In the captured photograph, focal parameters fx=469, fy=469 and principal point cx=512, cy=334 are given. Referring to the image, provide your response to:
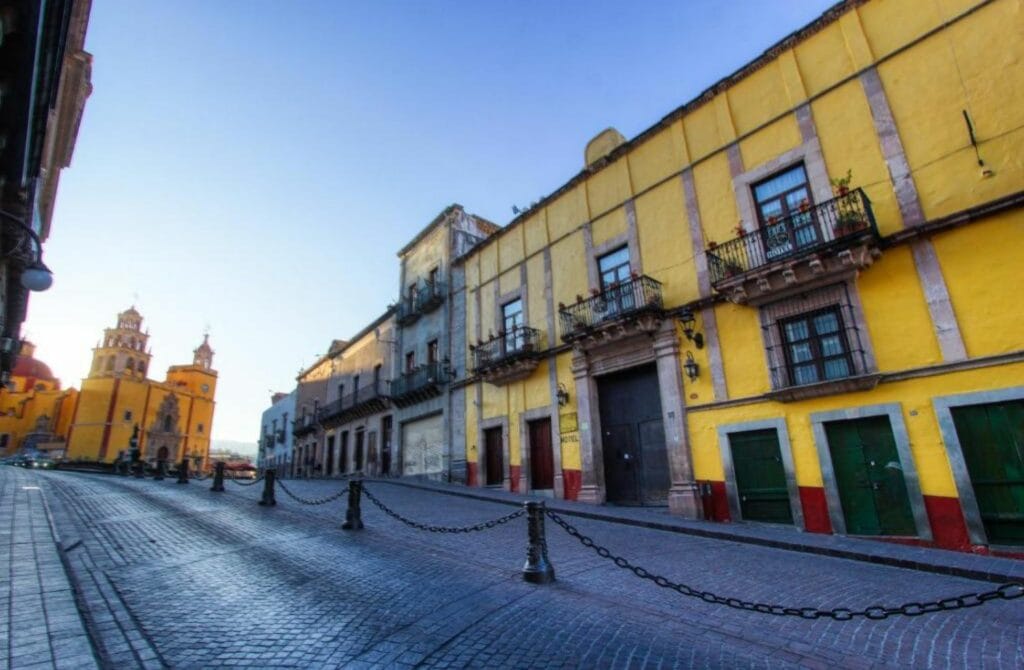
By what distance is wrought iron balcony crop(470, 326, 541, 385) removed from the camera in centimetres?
1525

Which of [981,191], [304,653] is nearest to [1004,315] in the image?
[981,191]

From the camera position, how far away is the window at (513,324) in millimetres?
15938

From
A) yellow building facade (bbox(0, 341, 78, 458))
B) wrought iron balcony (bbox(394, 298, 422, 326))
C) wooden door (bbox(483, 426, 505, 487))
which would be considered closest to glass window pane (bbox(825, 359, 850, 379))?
wooden door (bbox(483, 426, 505, 487))

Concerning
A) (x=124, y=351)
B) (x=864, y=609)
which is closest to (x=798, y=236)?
(x=864, y=609)

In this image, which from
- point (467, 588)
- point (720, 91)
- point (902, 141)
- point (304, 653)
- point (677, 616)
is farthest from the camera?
point (720, 91)

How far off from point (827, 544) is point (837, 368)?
134 inches

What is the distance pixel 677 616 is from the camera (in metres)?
4.33

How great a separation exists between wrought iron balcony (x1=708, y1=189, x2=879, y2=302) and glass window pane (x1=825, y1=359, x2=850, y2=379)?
167 centimetres

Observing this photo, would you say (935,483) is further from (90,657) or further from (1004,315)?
(90,657)

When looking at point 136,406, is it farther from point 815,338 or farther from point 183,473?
point 815,338

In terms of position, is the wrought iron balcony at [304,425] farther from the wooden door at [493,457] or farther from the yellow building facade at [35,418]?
the yellow building facade at [35,418]

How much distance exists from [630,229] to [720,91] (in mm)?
3958

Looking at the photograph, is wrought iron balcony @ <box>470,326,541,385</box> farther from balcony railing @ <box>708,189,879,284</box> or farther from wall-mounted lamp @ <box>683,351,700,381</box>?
balcony railing @ <box>708,189,879,284</box>

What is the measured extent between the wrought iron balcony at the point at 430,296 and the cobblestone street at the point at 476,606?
1339 centimetres
